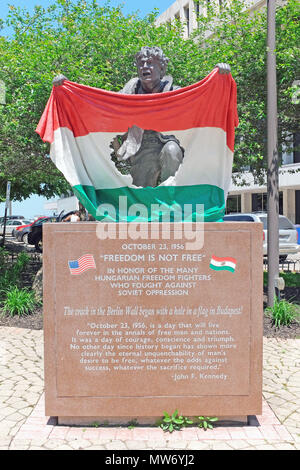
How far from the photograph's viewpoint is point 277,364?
18.0 feet

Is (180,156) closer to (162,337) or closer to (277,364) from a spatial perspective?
(162,337)

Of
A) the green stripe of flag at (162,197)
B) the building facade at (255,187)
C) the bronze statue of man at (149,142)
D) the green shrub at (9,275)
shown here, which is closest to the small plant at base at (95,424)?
the green stripe of flag at (162,197)

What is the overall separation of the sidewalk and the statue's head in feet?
11.0

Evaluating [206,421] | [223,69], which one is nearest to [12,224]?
[223,69]

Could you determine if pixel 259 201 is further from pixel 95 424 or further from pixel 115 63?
pixel 95 424

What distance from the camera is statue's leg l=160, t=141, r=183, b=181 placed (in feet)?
14.1

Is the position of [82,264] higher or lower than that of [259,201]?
lower

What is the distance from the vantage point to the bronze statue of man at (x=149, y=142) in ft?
14.1

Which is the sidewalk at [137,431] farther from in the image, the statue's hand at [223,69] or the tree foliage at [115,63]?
the tree foliage at [115,63]

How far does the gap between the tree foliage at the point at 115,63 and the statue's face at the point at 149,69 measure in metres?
4.28

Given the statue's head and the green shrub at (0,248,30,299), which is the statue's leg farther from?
the green shrub at (0,248,30,299)

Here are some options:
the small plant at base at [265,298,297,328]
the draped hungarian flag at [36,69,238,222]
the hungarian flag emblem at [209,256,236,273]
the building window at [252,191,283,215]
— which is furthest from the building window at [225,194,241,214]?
the hungarian flag emblem at [209,256,236,273]

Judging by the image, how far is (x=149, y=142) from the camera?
4551mm

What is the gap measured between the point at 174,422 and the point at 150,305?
104 cm
